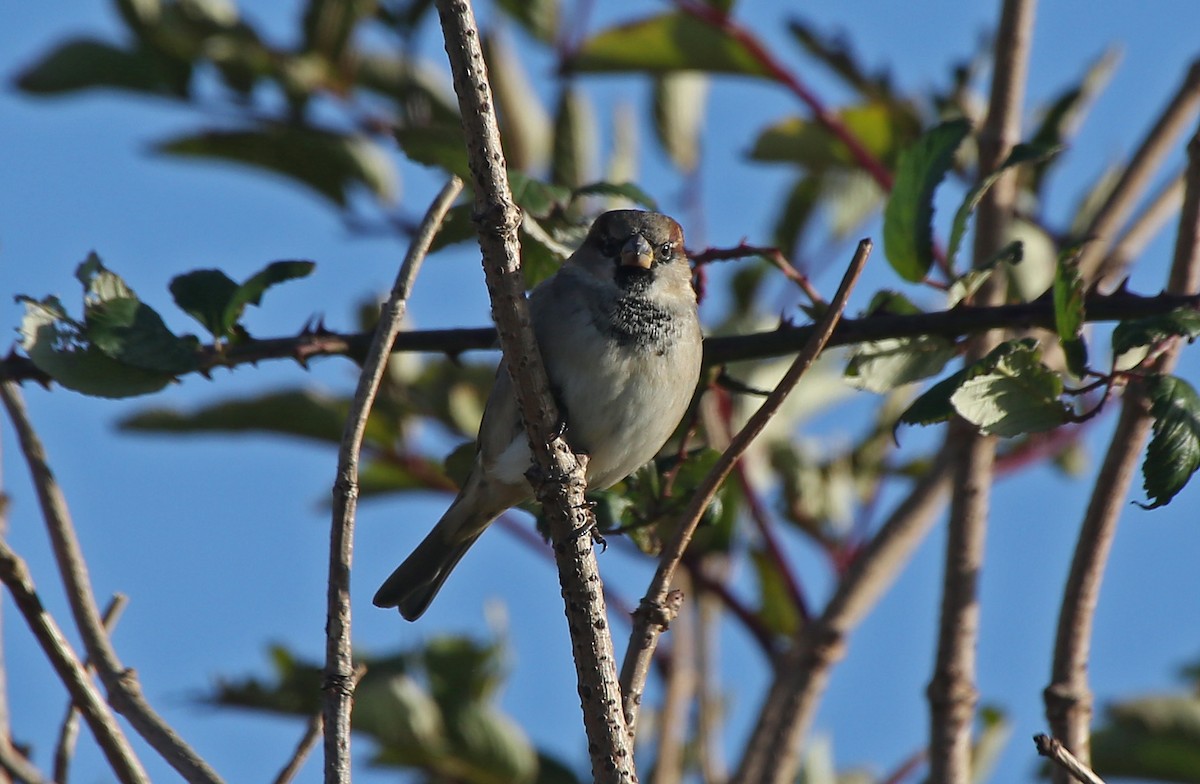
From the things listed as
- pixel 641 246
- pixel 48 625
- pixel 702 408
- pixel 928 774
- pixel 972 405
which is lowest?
pixel 48 625

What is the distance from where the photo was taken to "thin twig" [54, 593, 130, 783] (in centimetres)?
212

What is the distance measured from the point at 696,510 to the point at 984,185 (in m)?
0.88

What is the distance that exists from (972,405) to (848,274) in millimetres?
380

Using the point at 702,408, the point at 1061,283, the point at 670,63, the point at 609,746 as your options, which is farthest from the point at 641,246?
the point at 609,746

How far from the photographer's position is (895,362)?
271 centimetres

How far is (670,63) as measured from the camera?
373 centimetres

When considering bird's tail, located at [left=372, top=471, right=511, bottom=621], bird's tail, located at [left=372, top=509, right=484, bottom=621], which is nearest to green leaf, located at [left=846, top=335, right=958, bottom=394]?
bird's tail, located at [left=372, top=471, right=511, bottom=621]

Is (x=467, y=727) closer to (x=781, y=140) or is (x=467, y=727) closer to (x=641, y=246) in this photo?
(x=641, y=246)

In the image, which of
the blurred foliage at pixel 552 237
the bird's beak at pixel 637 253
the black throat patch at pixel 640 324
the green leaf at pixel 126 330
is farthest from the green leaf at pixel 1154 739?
the green leaf at pixel 126 330

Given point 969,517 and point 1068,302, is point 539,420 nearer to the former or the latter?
point 1068,302

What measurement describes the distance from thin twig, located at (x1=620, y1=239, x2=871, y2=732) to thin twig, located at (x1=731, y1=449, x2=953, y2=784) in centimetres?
88

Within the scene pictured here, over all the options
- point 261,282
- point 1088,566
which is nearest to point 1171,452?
point 1088,566

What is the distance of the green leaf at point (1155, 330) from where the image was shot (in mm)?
2209

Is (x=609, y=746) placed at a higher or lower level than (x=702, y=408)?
lower
